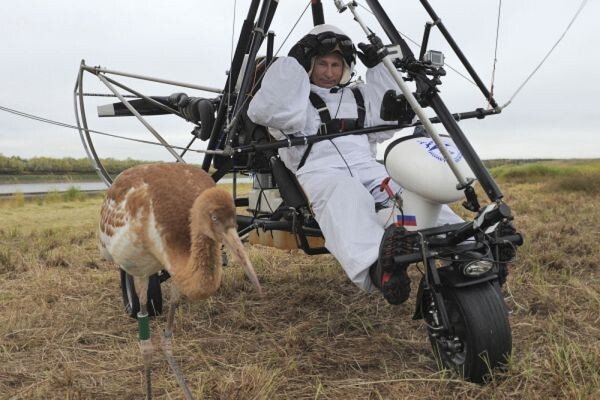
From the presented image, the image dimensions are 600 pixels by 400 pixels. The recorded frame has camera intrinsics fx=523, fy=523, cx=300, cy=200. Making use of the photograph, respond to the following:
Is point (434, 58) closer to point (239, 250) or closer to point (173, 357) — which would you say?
point (239, 250)

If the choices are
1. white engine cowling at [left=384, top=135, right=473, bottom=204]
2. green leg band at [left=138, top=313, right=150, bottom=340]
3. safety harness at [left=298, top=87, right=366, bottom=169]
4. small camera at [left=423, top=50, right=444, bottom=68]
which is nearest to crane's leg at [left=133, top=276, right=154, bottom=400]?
green leg band at [left=138, top=313, right=150, bottom=340]

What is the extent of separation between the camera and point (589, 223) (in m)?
7.88

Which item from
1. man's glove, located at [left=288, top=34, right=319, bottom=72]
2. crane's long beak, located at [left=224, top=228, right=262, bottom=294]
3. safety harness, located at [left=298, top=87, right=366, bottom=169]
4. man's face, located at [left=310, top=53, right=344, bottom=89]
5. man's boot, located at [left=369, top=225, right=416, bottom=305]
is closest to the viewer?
crane's long beak, located at [left=224, top=228, right=262, bottom=294]

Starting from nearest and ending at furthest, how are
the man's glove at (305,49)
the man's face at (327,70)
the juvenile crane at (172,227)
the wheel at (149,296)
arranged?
the juvenile crane at (172,227) → the man's glove at (305,49) → the man's face at (327,70) → the wheel at (149,296)

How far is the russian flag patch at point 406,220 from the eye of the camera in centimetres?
307

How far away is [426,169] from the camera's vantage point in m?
2.94

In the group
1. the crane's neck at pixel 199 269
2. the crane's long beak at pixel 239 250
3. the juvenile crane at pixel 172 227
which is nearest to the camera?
the crane's long beak at pixel 239 250

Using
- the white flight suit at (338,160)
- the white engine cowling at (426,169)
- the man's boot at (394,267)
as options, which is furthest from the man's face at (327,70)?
the man's boot at (394,267)

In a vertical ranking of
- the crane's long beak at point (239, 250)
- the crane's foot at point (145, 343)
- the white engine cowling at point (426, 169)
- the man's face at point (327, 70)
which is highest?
the man's face at point (327, 70)

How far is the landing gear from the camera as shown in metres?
4.54

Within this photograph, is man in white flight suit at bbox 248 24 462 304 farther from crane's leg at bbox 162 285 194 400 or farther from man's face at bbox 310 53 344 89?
crane's leg at bbox 162 285 194 400

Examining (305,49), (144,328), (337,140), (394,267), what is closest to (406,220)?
(394,267)

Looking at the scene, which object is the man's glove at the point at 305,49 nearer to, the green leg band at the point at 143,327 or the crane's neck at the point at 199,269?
the crane's neck at the point at 199,269

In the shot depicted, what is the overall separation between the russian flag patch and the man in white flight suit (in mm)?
128
